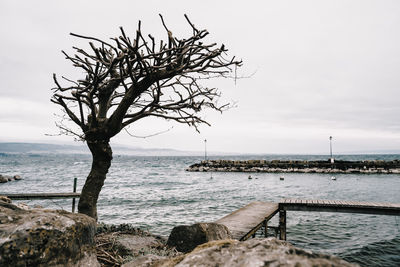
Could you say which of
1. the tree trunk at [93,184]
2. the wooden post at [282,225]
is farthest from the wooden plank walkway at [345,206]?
the tree trunk at [93,184]

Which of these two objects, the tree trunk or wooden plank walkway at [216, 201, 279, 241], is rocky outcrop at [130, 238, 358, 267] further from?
wooden plank walkway at [216, 201, 279, 241]

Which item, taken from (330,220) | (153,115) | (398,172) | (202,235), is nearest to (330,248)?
(330,220)

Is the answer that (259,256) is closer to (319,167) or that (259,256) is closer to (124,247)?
(124,247)

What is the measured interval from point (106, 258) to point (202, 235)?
217cm

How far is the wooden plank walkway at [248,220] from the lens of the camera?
8.97 m

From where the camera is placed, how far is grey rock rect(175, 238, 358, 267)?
1396 mm

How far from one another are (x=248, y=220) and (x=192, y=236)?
501 cm

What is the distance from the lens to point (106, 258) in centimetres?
504

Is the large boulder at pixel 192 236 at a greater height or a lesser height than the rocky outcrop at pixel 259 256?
lesser

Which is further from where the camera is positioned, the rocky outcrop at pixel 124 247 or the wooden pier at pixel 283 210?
the wooden pier at pixel 283 210

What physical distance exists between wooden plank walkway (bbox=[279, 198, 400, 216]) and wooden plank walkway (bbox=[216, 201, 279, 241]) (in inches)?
36.7

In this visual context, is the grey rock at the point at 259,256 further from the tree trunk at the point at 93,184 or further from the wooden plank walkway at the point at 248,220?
the wooden plank walkway at the point at 248,220

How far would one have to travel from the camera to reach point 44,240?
2621 millimetres

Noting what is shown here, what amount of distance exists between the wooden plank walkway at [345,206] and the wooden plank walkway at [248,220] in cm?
93
